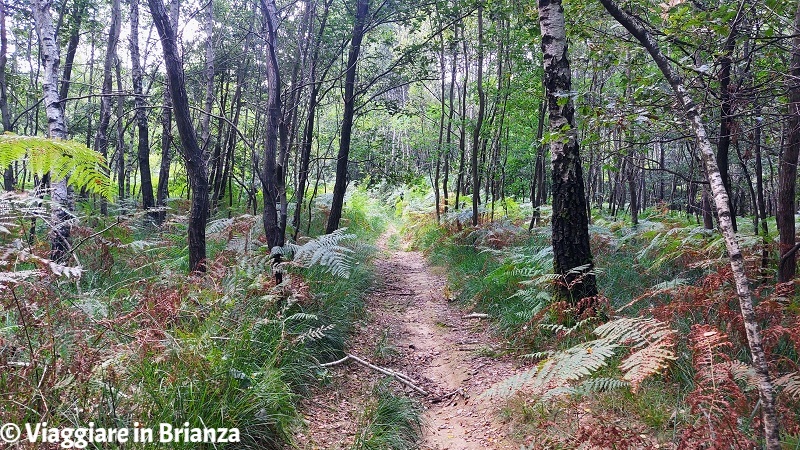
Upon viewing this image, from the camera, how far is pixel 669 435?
272 cm

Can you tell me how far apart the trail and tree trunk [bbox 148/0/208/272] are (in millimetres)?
2531

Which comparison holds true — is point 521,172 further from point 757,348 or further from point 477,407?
point 757,348

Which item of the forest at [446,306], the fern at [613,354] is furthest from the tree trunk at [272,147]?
the fern at [613,354]

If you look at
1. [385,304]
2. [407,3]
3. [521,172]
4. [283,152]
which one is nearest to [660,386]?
[385,304]

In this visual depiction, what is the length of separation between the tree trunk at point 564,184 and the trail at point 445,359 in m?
1.13

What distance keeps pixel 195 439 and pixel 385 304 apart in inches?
178

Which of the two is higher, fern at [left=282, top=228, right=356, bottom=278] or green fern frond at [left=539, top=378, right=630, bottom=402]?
fern at [left=282, top=228, right=356, bottom=278]

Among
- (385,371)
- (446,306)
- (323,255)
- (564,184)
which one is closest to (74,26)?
(323,255)

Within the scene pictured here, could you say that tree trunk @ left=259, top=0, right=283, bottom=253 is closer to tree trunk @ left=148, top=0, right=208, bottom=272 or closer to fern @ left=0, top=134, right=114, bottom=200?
tree trunk @ left=148, top=0, right=208, bottom=272

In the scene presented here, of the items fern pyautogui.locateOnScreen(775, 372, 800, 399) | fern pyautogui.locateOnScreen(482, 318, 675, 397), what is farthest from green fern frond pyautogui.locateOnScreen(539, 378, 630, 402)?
fern pyautogui.locateOnScreen(775, 372, 800, 399)

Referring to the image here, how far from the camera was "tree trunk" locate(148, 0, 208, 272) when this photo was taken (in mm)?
4691

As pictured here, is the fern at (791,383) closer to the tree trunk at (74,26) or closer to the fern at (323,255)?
the fern at (323,255)

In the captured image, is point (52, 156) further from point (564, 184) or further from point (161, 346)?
point (564, 184)

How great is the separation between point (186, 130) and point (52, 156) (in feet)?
5.77
